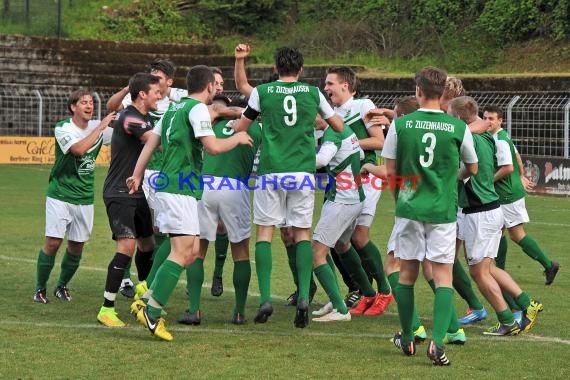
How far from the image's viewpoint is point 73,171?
33.4ft

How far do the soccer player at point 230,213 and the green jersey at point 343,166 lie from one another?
64cm

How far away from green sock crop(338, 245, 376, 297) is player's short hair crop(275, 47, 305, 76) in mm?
1831

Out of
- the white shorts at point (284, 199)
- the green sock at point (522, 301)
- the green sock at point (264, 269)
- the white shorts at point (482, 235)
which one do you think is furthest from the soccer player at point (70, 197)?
the green sock at point (522, 301)

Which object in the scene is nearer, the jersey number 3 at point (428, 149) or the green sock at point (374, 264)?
the jersey number 3 at point (428, 149)

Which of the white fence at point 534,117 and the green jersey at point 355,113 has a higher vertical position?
the white fence at point 534,117

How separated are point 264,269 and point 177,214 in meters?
0.92

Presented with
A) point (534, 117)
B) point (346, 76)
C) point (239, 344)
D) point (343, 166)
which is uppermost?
point (534, 117)

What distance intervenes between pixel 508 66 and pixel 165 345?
25488 millimetres

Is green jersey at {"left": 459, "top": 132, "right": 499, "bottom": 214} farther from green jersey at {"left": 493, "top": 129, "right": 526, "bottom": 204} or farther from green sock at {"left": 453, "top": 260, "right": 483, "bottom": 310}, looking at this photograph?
green jersey at {"left": 493, "top": 129, "right": 526, "bottom": 204}

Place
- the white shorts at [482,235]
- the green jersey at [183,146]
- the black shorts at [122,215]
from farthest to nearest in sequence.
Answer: the black shorts at [122,215] < the white shorts at [482,235] < the green jersey at [183,146]

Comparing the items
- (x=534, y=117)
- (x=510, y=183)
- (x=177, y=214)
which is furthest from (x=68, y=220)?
(x=534, y=117)

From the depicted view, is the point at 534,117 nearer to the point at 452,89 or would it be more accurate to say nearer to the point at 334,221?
the point at 334,221

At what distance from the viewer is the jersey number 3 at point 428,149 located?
24.6 feet

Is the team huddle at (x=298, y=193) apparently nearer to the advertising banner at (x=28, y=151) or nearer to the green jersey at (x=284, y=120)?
the green jersey at (x=284, y=120)
